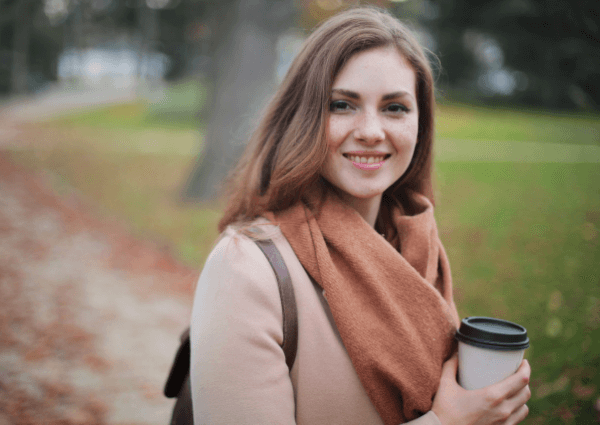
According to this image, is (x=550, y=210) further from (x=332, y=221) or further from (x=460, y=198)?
(x=332, y=221)

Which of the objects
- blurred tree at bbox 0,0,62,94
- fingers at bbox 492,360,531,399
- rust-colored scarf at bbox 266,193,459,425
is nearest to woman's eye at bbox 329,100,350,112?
rust-colored scarf at bbox 266,193,459,425

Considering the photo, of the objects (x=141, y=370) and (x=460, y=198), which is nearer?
(x=141, y=370)

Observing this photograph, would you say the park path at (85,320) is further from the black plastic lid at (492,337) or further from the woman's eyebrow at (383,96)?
the woman's eyebrow at (383,96)

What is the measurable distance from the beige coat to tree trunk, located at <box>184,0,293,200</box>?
8210 mm

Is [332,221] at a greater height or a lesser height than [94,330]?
greater

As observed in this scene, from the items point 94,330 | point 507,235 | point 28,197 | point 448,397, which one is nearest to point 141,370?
point 94,330

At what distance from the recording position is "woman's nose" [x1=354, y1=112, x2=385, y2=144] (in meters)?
1.68

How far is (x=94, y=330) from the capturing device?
15.7ft

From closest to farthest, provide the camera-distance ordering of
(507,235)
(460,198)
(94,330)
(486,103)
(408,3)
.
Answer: (94,330)
(507,235)
(460,198)
(408,3)
(486,103)

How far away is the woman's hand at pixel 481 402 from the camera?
1501 mm

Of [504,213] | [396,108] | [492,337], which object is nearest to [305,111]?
[396,108]

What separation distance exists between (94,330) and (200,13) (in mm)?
32971

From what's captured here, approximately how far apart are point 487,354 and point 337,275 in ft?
1.81

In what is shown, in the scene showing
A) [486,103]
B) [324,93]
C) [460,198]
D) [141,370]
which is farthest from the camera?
[486,103]
